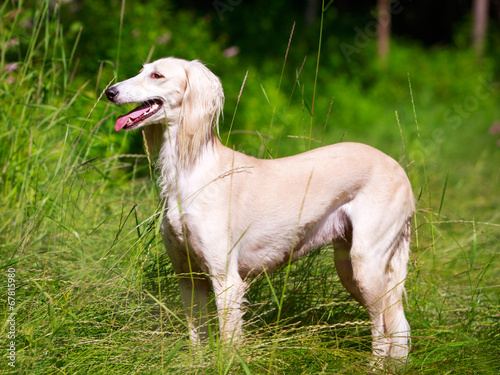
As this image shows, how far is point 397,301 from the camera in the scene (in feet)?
9.16

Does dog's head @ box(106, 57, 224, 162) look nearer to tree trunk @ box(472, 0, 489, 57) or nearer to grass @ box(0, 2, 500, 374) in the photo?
grass @ box(0, 2, 500, 374)

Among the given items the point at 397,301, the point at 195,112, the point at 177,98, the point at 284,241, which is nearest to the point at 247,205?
the point at 284,241

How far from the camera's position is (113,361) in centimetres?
229

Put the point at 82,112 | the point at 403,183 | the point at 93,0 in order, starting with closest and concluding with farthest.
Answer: the point at 403,183
the point at 82,112
the point at 93,0

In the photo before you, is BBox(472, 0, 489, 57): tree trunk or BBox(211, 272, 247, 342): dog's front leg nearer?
BBox(211, 272, 247, 342): dog's front leg

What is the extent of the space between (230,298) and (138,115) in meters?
0.96

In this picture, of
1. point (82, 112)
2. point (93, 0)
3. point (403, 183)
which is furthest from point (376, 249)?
point (93, 0)

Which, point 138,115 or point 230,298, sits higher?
point 138,115

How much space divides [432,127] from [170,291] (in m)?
7.46

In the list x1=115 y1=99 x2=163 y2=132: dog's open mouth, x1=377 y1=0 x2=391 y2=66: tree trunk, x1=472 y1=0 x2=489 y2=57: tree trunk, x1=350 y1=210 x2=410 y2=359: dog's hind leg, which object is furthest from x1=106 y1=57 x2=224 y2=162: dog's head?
x1=472 y1=0 x2=489 y2=57: tree trunk

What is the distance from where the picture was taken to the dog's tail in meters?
Result: 2.75

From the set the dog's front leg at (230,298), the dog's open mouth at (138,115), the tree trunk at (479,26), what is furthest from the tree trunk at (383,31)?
the dog's front leg at (230,298)

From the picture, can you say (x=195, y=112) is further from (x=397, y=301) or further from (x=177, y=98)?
(x=397, y=301)

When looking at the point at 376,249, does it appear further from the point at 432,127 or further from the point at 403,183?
the point at 432,127
